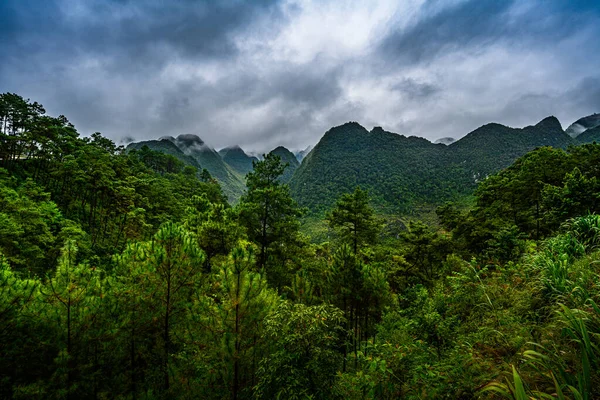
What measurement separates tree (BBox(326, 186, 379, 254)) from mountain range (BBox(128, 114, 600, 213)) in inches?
2860

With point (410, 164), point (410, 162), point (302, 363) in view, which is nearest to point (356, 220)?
point (302, 363)

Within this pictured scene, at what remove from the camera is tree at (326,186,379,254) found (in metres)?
18.0

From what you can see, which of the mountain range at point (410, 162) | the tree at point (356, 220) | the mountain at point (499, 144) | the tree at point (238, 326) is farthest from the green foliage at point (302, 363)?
the mountain at point (499, 144)

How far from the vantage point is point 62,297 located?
5.62 meters

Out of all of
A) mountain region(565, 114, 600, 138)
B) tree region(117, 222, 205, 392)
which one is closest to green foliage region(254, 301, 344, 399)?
tree region(117, 222, 205, 392)

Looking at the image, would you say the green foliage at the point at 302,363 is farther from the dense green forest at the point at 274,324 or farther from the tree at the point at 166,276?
the tree at the point at 166,276

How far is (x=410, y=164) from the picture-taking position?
118m

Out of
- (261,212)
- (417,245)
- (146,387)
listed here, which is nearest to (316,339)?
(146,387)

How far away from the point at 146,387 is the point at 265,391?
501 centimetres

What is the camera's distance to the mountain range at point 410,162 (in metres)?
95.9

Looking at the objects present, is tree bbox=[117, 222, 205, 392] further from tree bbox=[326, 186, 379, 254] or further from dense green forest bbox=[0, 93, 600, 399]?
tree bbox=[326, 186, 379, 254]

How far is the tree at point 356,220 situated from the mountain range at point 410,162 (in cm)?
7265

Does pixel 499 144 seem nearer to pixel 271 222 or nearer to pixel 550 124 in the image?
pixel 550 124

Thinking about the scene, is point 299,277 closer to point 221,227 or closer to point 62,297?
point 221,227
